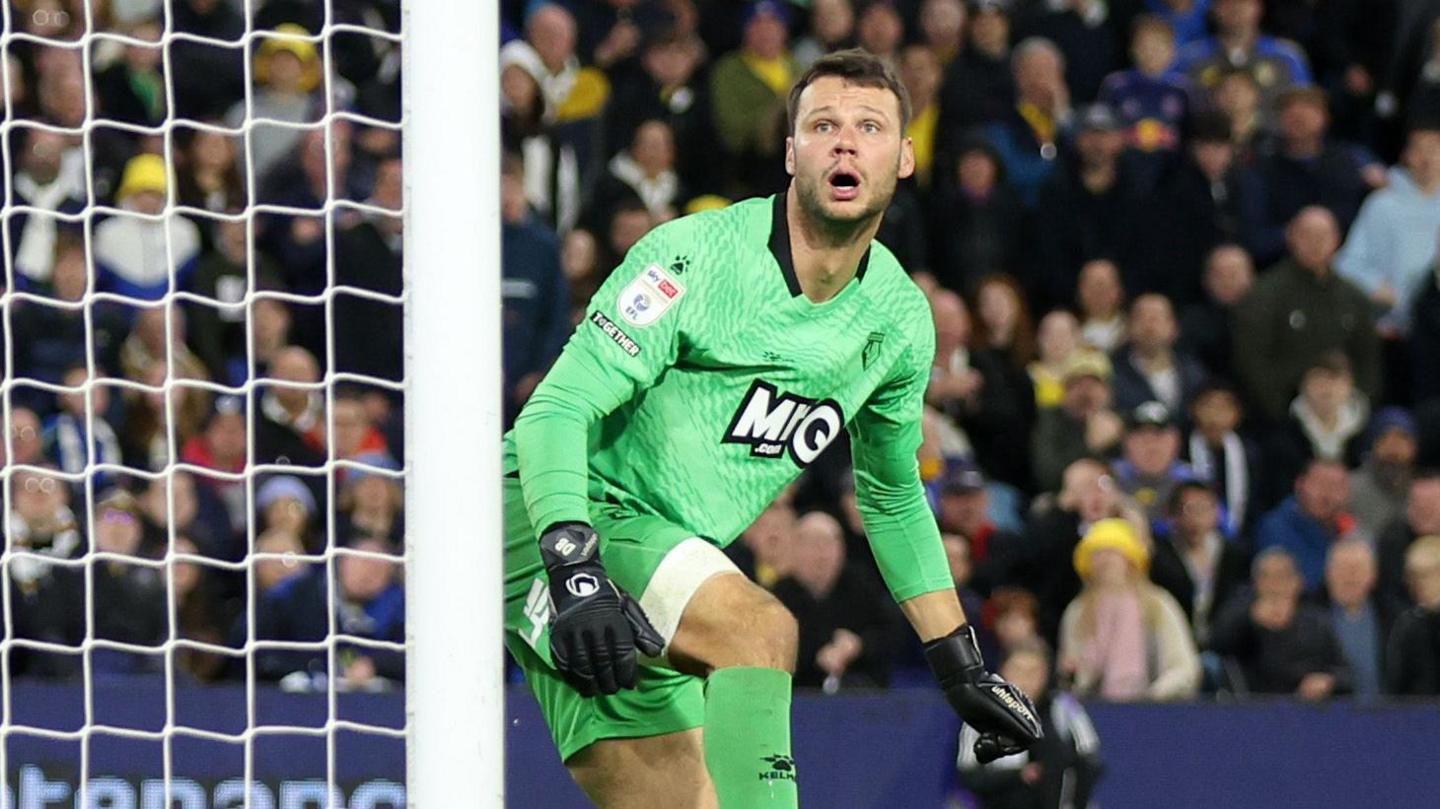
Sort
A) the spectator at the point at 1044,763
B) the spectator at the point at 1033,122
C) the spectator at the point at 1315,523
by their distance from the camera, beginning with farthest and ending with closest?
the spectator at the point at 1033,122 → the spectator at the point at 1315,523 → the spectator at the point at 1044,763

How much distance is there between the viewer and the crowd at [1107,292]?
9.73 m

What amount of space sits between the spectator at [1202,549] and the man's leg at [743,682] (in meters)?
5.43

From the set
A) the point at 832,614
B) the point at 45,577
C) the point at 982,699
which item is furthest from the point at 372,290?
the point at 982,699

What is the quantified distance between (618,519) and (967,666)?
0.90m

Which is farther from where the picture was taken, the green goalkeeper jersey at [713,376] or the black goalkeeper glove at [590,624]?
the green goalkeeper jersey at [713,376]

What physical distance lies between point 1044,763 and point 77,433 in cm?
372

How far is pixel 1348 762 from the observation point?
30.2 feet

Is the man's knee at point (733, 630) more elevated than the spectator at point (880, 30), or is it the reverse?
the spectator at point (880, 30)

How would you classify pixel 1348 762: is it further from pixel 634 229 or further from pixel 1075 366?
pixel 634 229

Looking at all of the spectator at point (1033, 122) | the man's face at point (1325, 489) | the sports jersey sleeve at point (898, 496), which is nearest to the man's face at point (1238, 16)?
the spectator at point (1033, 122)

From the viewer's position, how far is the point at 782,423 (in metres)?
5.25

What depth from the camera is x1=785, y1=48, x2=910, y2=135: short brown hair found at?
515 cm

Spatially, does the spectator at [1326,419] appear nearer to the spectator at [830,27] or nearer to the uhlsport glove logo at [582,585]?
the spectator at [830,27]

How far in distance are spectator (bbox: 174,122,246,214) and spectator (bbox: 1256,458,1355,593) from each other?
14.4 feet
